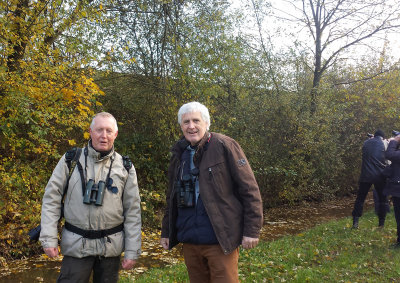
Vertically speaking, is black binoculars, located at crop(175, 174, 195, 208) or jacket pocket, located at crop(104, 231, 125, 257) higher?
black binoculars, located at crop(175, 174, 195, 208)

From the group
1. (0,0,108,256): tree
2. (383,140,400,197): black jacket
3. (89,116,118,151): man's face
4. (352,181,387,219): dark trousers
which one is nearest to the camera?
(89,116,118,151): man's face

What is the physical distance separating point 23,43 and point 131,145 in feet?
15.1

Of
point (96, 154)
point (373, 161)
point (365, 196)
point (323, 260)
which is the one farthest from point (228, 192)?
point (365, 196)

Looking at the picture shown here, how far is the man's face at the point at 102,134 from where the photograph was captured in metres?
2.94

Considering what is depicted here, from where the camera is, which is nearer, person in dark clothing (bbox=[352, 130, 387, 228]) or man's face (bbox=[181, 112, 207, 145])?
man's face (bbox=[181, 112, 207, 145])

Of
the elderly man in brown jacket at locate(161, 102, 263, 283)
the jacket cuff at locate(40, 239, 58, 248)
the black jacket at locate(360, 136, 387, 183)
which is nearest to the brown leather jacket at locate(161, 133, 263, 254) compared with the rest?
the elderly man in brown jacket at locate(161, 102, 263, 283)

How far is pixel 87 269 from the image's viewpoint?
2.82 metres

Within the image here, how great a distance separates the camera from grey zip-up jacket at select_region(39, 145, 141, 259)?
278 centimetres

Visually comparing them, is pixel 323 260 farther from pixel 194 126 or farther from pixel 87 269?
pixel 87 269

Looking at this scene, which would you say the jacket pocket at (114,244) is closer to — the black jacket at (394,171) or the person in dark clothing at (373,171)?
the black jacket at (394,171)

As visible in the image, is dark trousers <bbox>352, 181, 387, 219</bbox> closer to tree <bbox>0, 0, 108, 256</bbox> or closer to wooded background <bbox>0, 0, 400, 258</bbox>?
wooded background <bbox>0, 0, 400, 258</bbox>

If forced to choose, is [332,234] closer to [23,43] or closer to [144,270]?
[144,270]

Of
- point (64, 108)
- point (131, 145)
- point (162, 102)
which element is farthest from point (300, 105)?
point (64, 108)

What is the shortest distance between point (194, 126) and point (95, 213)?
1103mm
